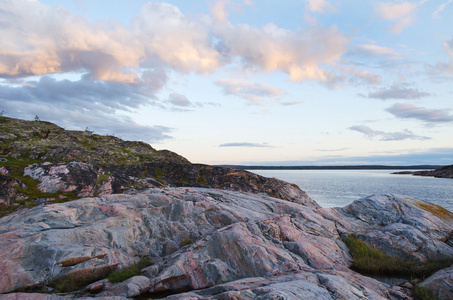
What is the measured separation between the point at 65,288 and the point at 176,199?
8750 millimetres

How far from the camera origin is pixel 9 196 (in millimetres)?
17109

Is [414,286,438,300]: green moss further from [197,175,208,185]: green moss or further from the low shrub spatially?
[197,175,208,185]: green moss

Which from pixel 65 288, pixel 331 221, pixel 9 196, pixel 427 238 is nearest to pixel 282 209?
pixel 331 221

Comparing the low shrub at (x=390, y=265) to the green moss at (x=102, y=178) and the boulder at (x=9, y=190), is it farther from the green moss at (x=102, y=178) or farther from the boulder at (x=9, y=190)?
the boulder at (x=9, y=190)

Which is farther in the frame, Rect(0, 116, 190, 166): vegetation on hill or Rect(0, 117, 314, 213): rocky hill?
Rect(0, 116, 190, 166): vegetation on hill

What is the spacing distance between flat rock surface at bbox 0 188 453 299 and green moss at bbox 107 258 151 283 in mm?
408

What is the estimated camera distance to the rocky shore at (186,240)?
9.98m

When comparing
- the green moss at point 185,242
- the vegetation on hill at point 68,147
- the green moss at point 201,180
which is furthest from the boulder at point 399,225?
the vegetation on hill at point 68,147

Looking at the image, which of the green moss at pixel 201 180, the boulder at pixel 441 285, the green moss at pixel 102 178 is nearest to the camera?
the boulder at pixel 441 285

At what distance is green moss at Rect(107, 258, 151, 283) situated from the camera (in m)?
10.9

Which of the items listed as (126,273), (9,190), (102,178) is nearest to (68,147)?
(102,178)

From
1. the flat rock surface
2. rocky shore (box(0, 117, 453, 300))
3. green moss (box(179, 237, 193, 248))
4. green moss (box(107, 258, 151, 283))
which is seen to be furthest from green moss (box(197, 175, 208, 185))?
green moss (box(107, 258, 151, 283))

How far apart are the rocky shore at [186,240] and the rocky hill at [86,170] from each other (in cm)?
14

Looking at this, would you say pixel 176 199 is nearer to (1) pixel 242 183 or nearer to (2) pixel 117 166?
(1) pixel 242 183
